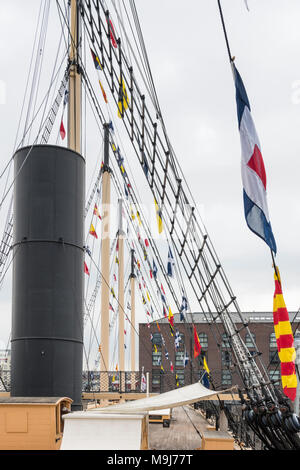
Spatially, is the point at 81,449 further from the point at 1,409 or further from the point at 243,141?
the point at 243,141

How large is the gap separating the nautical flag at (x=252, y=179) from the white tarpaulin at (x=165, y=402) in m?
2.87

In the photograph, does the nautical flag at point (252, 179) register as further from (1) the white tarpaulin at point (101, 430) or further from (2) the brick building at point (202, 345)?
(2) the brick building at point (202, 345)

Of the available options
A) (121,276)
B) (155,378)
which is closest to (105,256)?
Answer: (121,276)

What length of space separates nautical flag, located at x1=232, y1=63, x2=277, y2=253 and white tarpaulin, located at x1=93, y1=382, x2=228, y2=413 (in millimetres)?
2865

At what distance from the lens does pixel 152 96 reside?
36.1 feet

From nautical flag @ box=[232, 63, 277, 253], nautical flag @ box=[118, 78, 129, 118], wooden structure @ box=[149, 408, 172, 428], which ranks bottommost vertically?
wooden structure @ box=[149, 408, 172, 428]

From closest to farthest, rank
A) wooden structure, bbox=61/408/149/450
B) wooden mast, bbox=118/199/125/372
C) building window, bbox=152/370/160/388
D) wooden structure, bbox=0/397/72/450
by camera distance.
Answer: wooden structure, bbox=61/408/149/450
wooden structure, bbox=0/397/72/450
wooden mast, bbox=118/199/125/372
building window, bbox=152/370/160/388

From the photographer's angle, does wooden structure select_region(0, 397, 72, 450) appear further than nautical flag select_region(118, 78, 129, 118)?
No

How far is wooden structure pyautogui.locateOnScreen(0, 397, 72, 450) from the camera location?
6.88m

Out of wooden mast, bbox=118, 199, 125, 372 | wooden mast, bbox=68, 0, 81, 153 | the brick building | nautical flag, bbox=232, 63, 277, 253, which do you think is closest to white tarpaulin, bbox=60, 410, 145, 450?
nautical flag, bbox=232, 63, 277, 253

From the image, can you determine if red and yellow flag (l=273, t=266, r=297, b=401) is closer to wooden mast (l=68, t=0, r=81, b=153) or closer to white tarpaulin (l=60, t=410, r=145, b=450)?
white tarpaulin (l=60, t=410, r=145, b=450)

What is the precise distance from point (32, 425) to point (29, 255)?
2342 millimetres

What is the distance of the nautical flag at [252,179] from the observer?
264 inches
